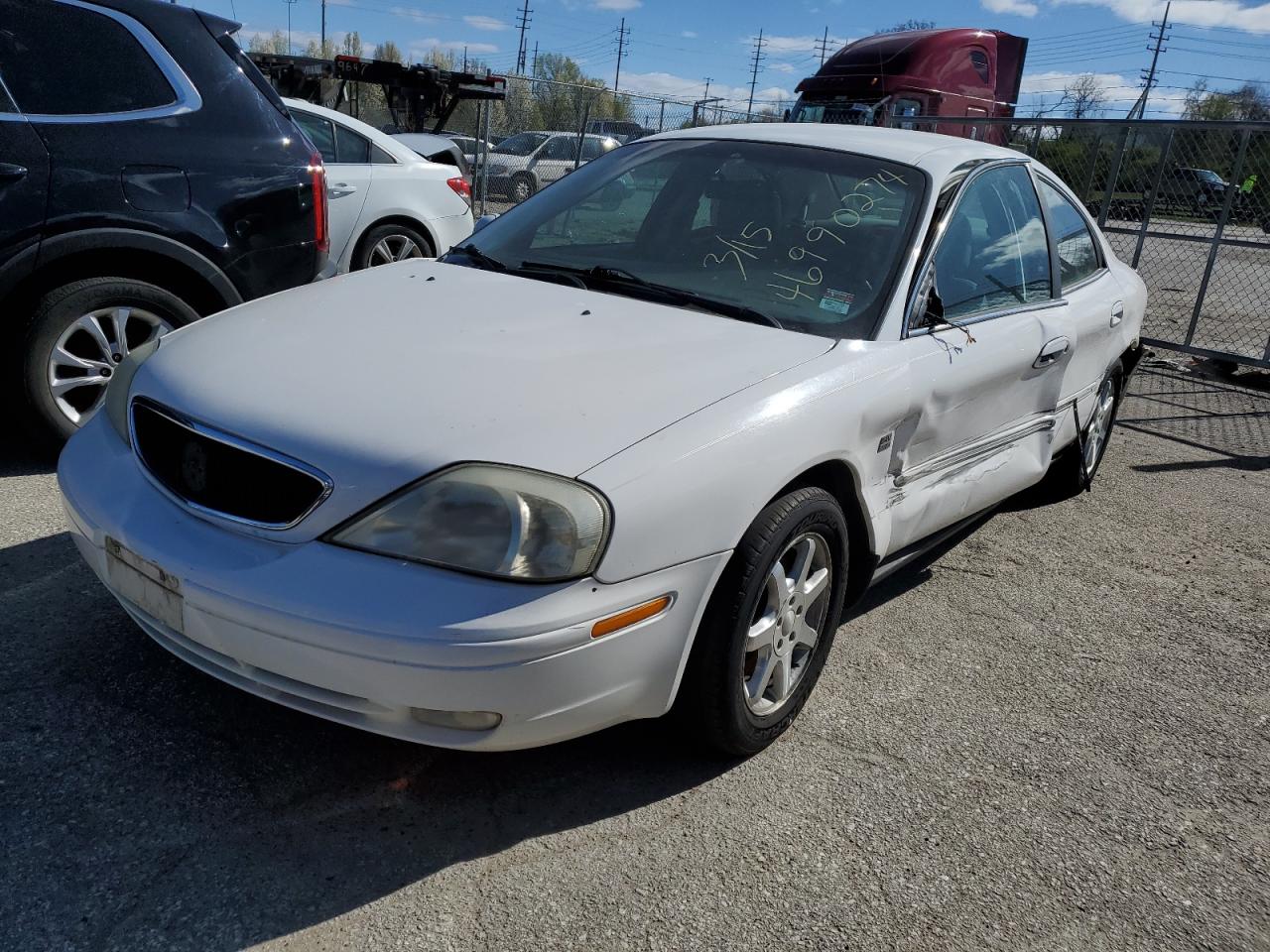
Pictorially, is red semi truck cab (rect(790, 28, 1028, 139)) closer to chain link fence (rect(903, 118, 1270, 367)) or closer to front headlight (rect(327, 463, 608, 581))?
chain link fence (rect(903, 118, 1270, 367))

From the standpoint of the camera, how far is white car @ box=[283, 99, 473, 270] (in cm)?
752

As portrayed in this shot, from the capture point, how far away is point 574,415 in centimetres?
→ 236

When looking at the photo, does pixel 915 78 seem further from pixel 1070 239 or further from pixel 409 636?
pixel 409 636

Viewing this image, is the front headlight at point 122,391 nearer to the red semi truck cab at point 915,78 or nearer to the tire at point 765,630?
the tire at point 765,630

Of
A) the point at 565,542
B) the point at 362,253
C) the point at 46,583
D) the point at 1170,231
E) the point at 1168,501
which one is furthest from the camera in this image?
the point at 1170,231

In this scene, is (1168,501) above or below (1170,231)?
below

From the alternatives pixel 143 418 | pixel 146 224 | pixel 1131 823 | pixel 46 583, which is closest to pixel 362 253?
pixel 146 224

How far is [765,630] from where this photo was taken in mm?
2668

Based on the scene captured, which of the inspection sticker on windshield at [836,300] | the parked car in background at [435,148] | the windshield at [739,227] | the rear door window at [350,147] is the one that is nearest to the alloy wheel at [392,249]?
the rear door window at [350,147]

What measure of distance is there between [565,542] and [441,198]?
6.51 meters

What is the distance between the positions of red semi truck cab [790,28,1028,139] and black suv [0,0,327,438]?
1125cm

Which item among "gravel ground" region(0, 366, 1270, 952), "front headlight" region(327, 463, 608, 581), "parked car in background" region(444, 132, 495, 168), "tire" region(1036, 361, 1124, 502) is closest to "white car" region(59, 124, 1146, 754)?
"front headlight" region(327, 463, 608, 581)

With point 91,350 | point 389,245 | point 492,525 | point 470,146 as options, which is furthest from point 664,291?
point 470,146

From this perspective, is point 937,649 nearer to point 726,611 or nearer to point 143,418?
point 726,611
